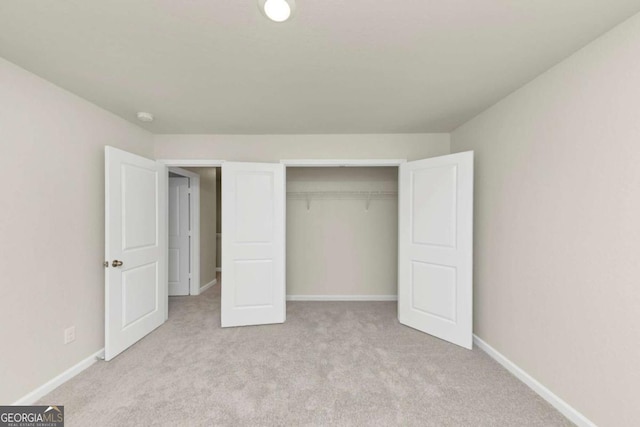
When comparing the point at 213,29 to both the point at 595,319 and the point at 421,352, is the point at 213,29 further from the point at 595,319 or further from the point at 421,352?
A: the point at 421,352

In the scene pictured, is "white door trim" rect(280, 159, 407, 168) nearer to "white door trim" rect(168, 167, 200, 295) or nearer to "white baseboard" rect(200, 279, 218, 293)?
"white door trim" rect(168, 167, 200, 295)

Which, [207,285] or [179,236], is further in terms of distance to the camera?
[207,285]

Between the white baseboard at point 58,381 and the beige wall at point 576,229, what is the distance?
143 inches

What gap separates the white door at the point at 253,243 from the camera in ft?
10.2

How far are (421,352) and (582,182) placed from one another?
1.88m

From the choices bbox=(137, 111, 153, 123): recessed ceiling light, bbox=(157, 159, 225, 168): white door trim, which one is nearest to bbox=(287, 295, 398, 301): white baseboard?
bbox=(157, 159, 225, 168): white door trim

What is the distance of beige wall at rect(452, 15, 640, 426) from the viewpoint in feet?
4.67

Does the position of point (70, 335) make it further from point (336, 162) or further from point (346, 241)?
Result: point (346, 241)

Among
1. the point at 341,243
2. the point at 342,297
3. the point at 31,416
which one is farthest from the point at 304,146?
the point at 31,416

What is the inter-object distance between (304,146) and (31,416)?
3260mm

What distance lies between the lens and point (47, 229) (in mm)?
2012

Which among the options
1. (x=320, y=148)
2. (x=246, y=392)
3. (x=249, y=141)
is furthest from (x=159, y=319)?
(x=320, y=148)

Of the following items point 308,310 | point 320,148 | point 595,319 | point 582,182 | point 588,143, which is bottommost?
point 308,310

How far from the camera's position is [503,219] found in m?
2.37
